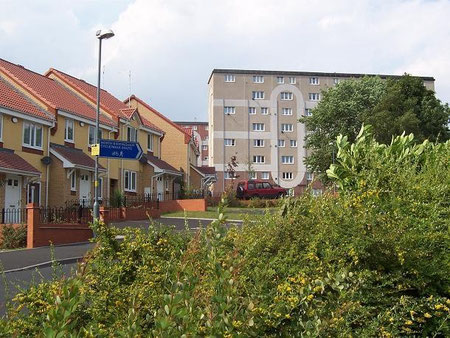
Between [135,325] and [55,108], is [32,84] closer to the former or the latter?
[55,108]

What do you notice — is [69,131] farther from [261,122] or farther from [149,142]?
[261,122]

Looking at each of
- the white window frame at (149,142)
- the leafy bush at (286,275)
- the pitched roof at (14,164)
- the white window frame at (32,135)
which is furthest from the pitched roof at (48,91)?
the leafy bush at (286,275)

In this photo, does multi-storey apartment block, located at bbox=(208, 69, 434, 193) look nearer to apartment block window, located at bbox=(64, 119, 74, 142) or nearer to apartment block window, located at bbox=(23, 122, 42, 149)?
apartment block window, located at bbox=(64, 119, 74, 142)

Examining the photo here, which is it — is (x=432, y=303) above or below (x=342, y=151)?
below

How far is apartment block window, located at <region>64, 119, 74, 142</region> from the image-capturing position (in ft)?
105

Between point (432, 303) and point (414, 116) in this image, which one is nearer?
point (432, 303)

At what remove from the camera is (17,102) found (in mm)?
28641

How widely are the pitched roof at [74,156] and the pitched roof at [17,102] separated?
5.93 ft

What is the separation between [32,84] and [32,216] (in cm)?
1569

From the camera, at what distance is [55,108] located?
30781 mm

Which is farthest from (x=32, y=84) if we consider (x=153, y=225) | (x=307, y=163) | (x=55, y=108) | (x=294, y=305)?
(x=294, y=305)

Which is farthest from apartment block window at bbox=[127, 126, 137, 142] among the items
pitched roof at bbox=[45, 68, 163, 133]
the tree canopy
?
the tree canopy

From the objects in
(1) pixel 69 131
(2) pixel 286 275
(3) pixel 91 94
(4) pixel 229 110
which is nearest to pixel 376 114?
(3) pixel 91 94

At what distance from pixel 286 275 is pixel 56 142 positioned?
28.5 metres
